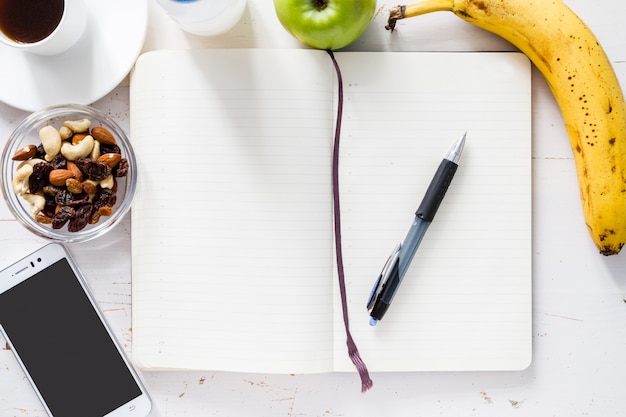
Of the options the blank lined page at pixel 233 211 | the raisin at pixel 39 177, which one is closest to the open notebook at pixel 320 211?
the blank lined page at pixel 233 211

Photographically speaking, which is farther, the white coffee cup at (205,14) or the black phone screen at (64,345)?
the black phone screen at (64,345)

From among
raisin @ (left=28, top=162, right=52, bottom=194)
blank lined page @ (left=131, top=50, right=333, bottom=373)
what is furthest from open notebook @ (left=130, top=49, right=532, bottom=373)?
raisin @ (left=28, top=162, right=52, bottom=194)

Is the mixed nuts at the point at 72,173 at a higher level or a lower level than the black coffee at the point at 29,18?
lower

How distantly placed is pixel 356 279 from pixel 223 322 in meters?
0.16

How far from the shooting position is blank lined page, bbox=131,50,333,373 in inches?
26.8

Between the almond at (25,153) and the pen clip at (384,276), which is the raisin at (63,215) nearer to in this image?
the almond at (25,153)

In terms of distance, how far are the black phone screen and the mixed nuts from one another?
0.09 m

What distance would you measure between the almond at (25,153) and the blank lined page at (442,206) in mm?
349

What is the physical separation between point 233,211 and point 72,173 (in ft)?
0.59

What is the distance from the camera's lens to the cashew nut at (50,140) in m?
0.66

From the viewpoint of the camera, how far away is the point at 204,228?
689mm

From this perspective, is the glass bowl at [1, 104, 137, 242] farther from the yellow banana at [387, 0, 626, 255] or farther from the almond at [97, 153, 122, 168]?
the yellow banana at [387, 0, 626, 255]

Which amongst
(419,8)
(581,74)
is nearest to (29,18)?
(419,8)

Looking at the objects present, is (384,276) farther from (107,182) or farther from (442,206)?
(107,182)
